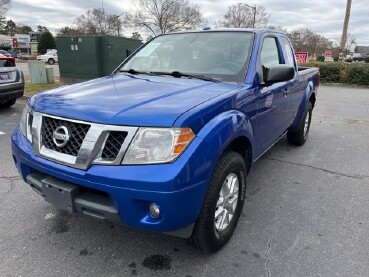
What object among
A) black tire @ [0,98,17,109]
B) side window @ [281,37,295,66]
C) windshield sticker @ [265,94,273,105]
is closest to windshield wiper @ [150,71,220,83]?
windshield sticker @ [265,94,273,105]

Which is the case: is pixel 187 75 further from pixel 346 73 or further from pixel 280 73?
pixel 346 73

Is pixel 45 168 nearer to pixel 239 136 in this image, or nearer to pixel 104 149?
pixel 104 149

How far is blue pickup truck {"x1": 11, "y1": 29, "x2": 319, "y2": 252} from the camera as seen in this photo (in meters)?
2.00

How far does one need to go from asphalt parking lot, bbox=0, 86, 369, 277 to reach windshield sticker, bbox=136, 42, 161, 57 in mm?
1916

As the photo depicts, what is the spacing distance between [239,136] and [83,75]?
8591 millimetres

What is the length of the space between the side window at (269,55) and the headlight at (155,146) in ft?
5.22

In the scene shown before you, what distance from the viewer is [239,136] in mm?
2605

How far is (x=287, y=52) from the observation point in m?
4.43

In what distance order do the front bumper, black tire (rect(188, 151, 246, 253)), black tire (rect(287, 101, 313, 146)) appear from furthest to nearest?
black tire (rect(287, 101, 313, 146)), black tire (rect(188, 151, 246, 253)), the front bumper

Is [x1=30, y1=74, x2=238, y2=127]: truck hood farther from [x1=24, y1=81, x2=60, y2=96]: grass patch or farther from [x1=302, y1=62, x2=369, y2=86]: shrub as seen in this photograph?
[x1=302, y1=62, x2=369, y2=86]: shrub

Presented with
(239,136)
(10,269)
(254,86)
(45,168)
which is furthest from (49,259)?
(254,86)

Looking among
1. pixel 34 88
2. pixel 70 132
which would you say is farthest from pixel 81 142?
pixel 34 88

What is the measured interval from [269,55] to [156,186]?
2417 millimetres

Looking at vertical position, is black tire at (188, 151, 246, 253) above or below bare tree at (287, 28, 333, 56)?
below
